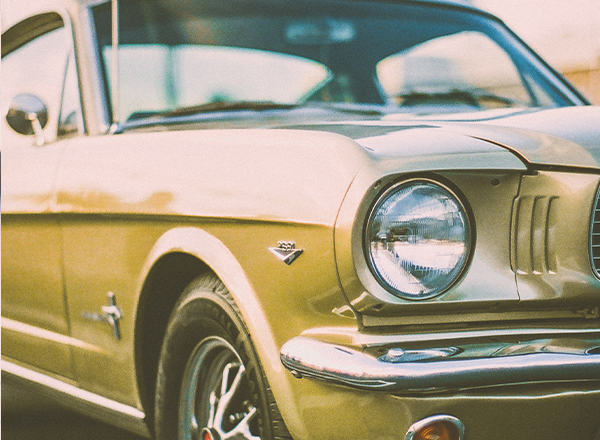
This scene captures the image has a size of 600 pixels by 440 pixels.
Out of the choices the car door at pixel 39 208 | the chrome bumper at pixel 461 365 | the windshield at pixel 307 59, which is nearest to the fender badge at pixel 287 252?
the chrome bumper at pixel 461 365

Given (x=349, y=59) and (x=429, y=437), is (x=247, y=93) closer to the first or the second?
(x=349, y=59)

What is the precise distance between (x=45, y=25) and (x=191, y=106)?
99 centimetres

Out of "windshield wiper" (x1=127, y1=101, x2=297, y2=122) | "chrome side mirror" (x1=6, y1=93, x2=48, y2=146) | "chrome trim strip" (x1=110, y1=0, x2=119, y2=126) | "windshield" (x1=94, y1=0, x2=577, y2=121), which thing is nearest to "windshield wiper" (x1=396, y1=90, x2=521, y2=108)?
"windshield" (x1=94, y1=0, x2=577, y2=121)

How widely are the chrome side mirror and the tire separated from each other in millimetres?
1190

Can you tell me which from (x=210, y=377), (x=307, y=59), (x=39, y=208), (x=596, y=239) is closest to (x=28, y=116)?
(x=39, y=208)

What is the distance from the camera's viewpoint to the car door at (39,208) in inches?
117

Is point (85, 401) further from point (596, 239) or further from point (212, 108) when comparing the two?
point (596, 239)

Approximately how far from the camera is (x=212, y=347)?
2.29 m

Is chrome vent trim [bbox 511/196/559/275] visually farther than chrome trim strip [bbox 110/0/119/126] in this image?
No

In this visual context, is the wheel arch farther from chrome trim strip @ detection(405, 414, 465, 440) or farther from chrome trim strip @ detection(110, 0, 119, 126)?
chrome trim strip @ detection(110, 0, 119, 126)

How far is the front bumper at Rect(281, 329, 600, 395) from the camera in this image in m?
1.70

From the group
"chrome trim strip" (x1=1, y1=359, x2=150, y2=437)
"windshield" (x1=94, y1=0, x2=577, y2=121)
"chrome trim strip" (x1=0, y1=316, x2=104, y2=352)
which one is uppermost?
"windshield" (x1=94, y1=0, x2=577, y2=121)

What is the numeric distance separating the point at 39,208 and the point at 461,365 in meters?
1.84

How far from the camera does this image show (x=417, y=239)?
184 centimetres
